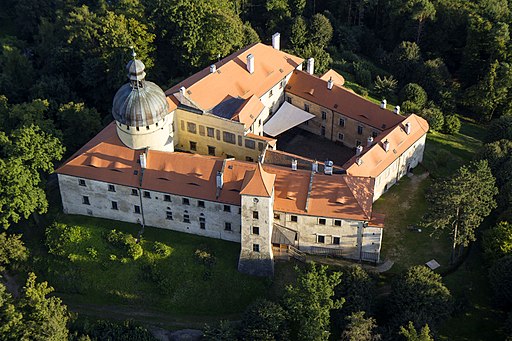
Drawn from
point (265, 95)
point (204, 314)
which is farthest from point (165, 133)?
point (204, 314)

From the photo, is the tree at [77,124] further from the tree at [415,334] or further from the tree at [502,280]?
the tree at [502,280]

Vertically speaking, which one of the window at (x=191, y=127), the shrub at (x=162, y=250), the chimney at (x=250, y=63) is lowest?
the shrub at (x=162, y=250)

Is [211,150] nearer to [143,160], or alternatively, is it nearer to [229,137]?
[229,137]

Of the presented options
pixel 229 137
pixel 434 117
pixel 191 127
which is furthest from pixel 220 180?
pixel 434 117

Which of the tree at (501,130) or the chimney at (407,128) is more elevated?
the chimney at (407,128)

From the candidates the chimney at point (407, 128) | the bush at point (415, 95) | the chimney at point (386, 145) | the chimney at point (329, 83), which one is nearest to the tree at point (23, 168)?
the chimney at point (329, 83)

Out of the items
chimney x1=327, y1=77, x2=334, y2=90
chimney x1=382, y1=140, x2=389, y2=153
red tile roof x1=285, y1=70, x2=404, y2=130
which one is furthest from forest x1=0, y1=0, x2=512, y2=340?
chimney x1=327, y1=77, x2=334, y2=90
